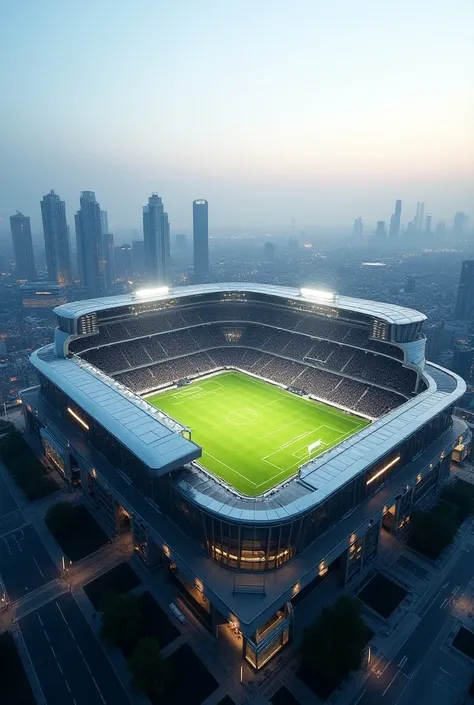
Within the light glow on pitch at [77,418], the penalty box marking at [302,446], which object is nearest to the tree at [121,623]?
the light glow on pitch at [77,418]

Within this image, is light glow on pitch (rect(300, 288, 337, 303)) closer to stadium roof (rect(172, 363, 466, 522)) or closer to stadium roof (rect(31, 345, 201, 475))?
stadium roof (rect(172, 363, 466, 522))

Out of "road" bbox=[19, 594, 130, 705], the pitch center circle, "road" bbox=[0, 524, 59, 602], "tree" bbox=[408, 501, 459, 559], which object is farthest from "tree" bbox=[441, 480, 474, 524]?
"road" bbox=[0, 524, 59, 602]

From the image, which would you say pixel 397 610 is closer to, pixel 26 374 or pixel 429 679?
pixel 429 679

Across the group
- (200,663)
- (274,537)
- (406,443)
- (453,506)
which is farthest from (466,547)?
(200,663)

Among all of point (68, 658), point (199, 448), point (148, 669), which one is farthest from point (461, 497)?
point (68, 658)

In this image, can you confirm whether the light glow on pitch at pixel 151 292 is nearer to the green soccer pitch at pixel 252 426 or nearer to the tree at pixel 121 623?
the green soccer pitch at pixel 252 426

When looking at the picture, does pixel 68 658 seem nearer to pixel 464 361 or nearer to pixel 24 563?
pixel 24 563
